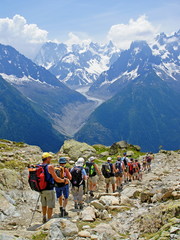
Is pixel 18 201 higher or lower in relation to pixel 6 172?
lower

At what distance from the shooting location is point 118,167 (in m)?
25.5

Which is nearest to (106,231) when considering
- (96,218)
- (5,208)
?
(96,218)

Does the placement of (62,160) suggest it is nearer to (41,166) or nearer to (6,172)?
(41,166)

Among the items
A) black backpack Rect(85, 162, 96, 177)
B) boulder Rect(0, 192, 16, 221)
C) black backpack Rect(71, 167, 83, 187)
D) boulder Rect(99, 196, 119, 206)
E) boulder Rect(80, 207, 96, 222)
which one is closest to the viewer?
boulder Rect(80, 207, 96, 222)

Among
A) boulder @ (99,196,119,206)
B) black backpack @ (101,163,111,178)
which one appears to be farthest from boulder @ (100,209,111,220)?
black backpack @ (101,163,111,178)

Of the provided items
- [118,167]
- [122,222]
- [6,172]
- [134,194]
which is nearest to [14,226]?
[122,222]

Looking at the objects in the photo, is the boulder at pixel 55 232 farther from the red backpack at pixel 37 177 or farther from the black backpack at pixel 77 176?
the black backpack at pixel 77 176

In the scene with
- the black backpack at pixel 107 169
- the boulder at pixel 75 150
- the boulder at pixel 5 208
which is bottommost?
the boulder at pixel 5 208

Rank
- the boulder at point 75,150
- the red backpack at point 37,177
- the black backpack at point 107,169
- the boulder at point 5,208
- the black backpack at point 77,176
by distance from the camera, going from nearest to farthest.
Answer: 1. the red backpack at point 37,177
2. the boulder at point 5,208
3. the black backpack at point 77,176
4. the black backpack at point 107,169
5. the boulder at point 75,150

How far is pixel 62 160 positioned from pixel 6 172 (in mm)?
7829

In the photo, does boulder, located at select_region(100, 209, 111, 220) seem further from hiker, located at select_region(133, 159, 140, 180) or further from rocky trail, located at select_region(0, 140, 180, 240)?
hiker, located at select_region(133, 159, 140, 180)

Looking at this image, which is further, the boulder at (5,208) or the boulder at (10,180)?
the boulder at (10,180)

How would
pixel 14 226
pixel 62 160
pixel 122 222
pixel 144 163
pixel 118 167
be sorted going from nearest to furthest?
pixel 122 222 → pixel 14 226 → pixel 62 160 → pixel 118 167 → pixel 144 163

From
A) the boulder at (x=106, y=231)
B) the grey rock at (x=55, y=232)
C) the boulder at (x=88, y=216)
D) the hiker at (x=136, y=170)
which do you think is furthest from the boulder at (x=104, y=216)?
the hiker at (x=136, y=170)
